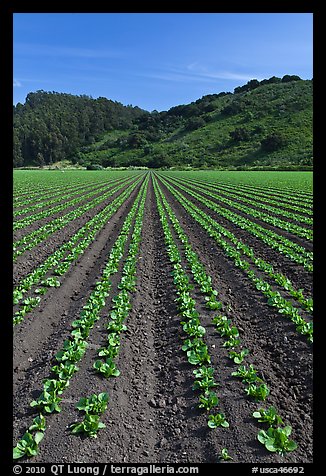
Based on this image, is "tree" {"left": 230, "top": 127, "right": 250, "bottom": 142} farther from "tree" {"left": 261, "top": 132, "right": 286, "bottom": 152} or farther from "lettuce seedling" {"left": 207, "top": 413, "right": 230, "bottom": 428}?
"lettuce seedling" {"left": 207, "top": 413, "right": 230, "bottom": 428}

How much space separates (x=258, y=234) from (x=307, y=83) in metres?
137

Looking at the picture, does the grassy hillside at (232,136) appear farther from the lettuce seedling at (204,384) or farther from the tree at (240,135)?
the lettuce seedling at (204,384)

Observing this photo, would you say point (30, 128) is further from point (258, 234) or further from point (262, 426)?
point (262, 426)

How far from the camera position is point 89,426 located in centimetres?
437

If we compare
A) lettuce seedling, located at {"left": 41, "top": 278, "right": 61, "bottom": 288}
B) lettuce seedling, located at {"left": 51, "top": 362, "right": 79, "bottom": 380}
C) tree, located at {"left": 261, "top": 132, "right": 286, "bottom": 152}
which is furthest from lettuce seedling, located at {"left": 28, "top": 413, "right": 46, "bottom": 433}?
tree, located at {"left": 261, "top": 132, "right": 286, "bottom": 152}

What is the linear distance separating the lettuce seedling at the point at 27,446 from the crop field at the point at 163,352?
0.04 ft

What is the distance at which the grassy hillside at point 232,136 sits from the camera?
3420 inches

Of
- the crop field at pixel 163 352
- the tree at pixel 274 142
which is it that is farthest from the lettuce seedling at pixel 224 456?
the tree at pixel 274 142

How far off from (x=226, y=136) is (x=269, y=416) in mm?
109150

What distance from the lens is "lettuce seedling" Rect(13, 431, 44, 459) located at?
4023 mm

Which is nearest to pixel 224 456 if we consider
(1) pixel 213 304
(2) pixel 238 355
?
(2) pixel 238 355

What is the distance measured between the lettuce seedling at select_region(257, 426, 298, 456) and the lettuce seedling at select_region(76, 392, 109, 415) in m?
2.11

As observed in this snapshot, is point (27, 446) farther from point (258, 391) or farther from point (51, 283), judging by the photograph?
point (51, 283)

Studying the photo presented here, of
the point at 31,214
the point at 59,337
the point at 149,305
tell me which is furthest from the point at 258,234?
the point at 31,214
